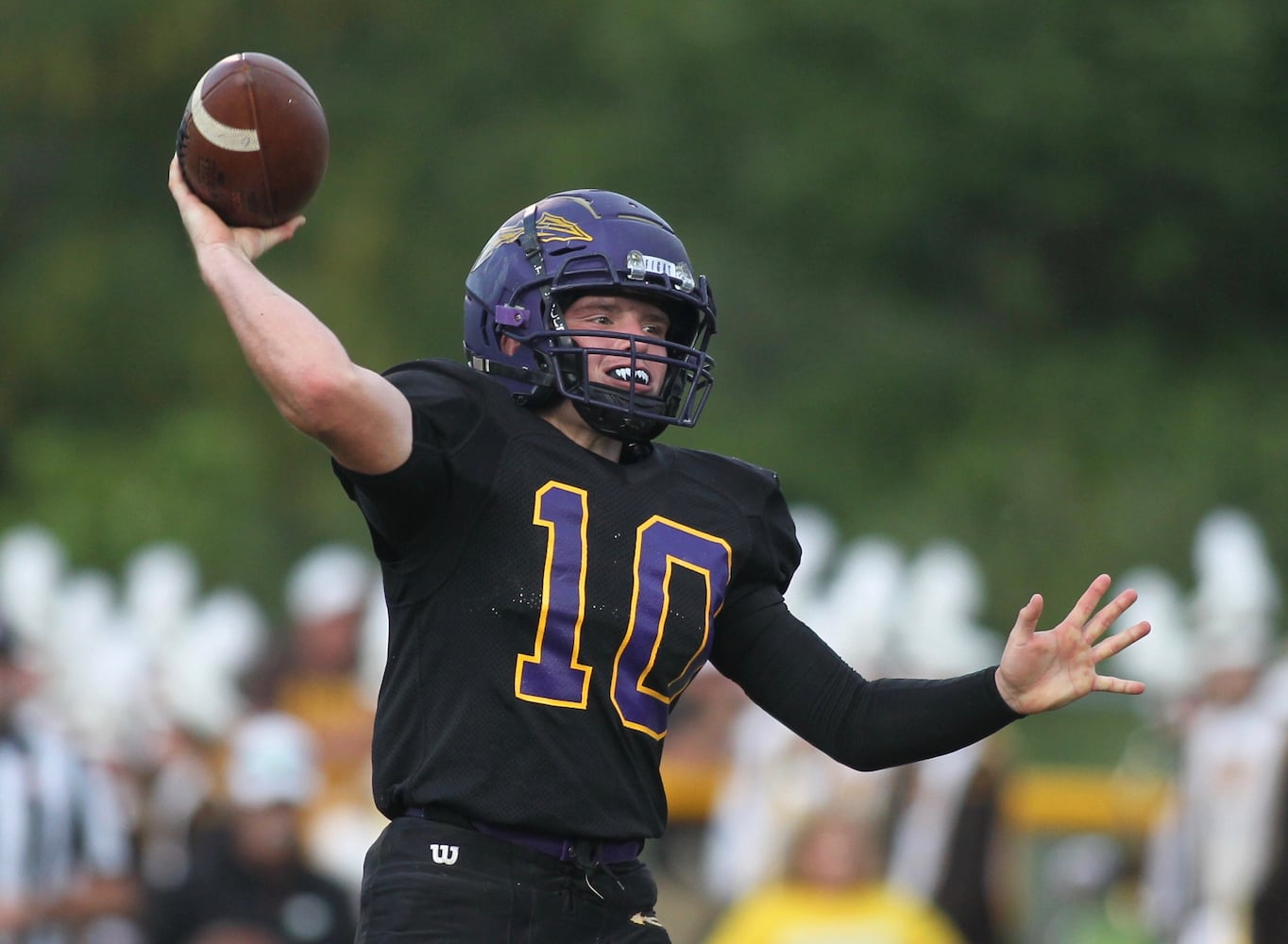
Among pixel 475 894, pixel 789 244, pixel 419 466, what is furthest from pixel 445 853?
pixel 789 244

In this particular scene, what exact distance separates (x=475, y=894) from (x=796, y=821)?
585cm

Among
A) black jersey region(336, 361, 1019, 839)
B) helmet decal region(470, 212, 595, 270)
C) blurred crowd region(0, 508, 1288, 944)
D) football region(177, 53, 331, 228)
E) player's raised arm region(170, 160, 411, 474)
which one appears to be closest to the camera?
player's raised arm region(170, 160, 411, 474)

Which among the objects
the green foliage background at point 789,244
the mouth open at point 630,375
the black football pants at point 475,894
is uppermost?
the green foliage background at point 789,244

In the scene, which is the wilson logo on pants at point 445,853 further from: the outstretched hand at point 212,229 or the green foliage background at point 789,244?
the green foliage background at point 789,244

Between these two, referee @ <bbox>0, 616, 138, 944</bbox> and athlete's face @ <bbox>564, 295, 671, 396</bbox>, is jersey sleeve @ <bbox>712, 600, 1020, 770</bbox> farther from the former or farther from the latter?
referee @ <bbox>0, 616, 138, 944</bbox>

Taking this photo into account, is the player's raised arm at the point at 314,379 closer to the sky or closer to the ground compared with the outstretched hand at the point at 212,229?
closer to the ground

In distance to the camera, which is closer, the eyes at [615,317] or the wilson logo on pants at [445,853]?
the wilson logo on pants at [445,853]

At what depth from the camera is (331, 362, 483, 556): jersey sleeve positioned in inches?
137

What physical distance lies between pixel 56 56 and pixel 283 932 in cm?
1632

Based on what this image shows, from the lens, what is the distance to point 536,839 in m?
3.62

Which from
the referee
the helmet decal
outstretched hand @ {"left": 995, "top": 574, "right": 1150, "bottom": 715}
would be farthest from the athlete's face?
the referee

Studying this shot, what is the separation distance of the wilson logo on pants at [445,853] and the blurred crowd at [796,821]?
17.5 feet

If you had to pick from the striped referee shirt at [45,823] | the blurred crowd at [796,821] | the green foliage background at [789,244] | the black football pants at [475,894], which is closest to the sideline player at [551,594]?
the black football pants at [475,894]

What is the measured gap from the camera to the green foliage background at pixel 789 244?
17609 millimetres
